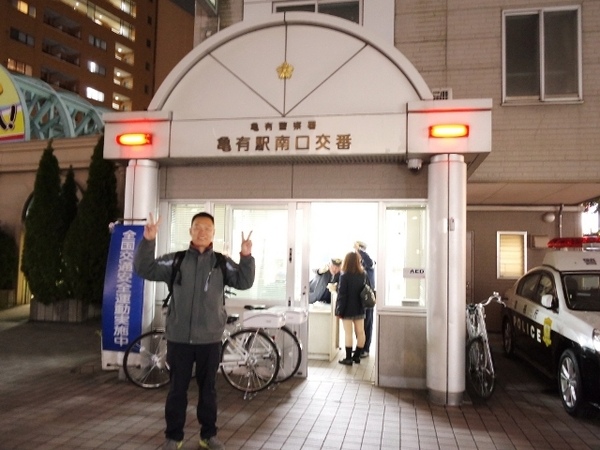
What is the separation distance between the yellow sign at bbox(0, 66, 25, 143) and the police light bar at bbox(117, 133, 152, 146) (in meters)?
5.92

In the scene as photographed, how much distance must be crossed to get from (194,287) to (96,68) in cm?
5399

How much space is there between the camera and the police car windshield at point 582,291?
21.9 ft

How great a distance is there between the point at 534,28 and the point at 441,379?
7.34 meters

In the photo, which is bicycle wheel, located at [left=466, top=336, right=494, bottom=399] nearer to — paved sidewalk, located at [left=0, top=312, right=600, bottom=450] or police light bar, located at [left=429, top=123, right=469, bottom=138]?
paved sidewalk, located at [left=0, top=312, right=600, bottom=450]

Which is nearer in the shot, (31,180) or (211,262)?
(211,262)

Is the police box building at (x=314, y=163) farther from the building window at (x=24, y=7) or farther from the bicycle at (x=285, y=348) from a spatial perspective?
the building window at (x=24, y=7)

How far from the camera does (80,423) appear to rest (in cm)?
534

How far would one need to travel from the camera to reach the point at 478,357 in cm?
670

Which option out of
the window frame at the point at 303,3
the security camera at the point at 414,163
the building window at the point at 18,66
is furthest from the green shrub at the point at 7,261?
the building window at the point at 18,66

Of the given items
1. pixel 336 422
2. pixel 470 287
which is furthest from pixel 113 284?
pixel 470 287

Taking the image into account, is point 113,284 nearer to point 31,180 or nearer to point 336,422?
point 336,422

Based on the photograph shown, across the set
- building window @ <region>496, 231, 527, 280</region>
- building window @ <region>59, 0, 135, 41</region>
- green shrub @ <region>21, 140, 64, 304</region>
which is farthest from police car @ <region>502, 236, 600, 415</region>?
building window @ <region>59, 0, 135, 41</region>

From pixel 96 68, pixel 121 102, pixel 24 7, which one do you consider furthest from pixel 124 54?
pixel 24 7

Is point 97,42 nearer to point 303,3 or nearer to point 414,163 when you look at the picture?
point 303,3
